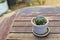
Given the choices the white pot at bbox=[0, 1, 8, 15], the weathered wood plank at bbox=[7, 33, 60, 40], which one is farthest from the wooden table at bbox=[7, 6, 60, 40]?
the white pot at bbox=[0, 1, 8, 15]

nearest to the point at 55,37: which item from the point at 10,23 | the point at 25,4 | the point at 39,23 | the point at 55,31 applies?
the point at 55,31

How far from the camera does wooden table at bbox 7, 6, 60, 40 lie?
38.5 inches

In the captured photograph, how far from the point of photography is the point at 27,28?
107 centimetres

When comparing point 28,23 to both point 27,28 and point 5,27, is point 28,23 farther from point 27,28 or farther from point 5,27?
point 5,27

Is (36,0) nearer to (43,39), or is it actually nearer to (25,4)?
(25,4)

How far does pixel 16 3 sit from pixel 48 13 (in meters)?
1.49

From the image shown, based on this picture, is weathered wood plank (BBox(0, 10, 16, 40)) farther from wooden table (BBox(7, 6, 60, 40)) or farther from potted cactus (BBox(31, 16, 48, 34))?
potted cactus (BBox(31, 16, 48, 34))

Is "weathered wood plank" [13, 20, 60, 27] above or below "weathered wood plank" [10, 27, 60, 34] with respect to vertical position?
above

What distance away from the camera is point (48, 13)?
1246 mm

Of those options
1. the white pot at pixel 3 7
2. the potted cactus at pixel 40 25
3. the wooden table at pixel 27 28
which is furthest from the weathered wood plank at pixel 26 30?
the white pot at pixel 3 7

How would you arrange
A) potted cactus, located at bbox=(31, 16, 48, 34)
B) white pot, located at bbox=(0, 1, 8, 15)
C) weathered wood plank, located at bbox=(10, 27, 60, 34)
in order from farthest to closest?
white pot, located at bbox=(0, 1, 8, 15) < weathered wood plank, located at bbox=(10, 27, 60, 34) < potted cactus, located at bbox=(31, 16, 48, 34)

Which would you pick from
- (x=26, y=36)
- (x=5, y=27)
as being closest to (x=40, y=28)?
(x=26, y=36)

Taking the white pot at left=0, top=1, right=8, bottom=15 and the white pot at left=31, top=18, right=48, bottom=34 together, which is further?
the white pot at left=0, top=1, right=8, bottom=15

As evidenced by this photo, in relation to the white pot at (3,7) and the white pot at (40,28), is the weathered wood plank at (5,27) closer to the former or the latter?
the white pot at (40,28)
